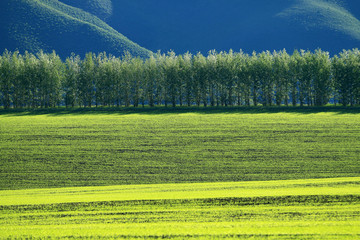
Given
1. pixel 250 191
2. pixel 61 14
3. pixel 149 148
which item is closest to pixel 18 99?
pixel 149 148

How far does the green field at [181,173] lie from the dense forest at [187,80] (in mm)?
8660

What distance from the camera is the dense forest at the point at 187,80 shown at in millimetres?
75750

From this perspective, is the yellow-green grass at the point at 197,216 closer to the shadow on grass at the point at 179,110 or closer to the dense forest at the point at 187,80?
the shadow on grass at the point at 179,110

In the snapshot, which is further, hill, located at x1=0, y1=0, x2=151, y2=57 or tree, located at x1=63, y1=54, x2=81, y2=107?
hill, located at x1=0, y1=0, x2=151, y2=57

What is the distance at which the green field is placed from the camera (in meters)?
19.6

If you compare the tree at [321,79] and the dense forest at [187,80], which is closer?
the tree at [321,79]

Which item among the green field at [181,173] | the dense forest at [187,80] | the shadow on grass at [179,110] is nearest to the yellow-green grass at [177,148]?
the green field at [181,173]

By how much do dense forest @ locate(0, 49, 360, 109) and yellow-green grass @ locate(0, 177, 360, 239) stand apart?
51402 millimetres

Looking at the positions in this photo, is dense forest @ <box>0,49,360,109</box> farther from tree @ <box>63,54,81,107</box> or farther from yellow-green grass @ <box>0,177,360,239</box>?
yellow-green grass @ <box>0,177,360,239</box>

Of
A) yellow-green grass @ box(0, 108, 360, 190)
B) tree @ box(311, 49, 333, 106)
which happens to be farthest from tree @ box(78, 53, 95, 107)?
tree @ box(311, 49, 333, 106)

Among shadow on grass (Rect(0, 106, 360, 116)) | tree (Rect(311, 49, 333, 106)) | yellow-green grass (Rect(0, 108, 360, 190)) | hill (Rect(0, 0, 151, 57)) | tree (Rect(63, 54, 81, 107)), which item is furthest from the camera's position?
hill (Rect(0, 0, 151, 57))

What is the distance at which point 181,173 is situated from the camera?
40656 mm

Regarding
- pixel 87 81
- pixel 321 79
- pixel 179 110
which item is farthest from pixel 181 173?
pixel 87 81

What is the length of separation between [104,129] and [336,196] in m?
38.8
